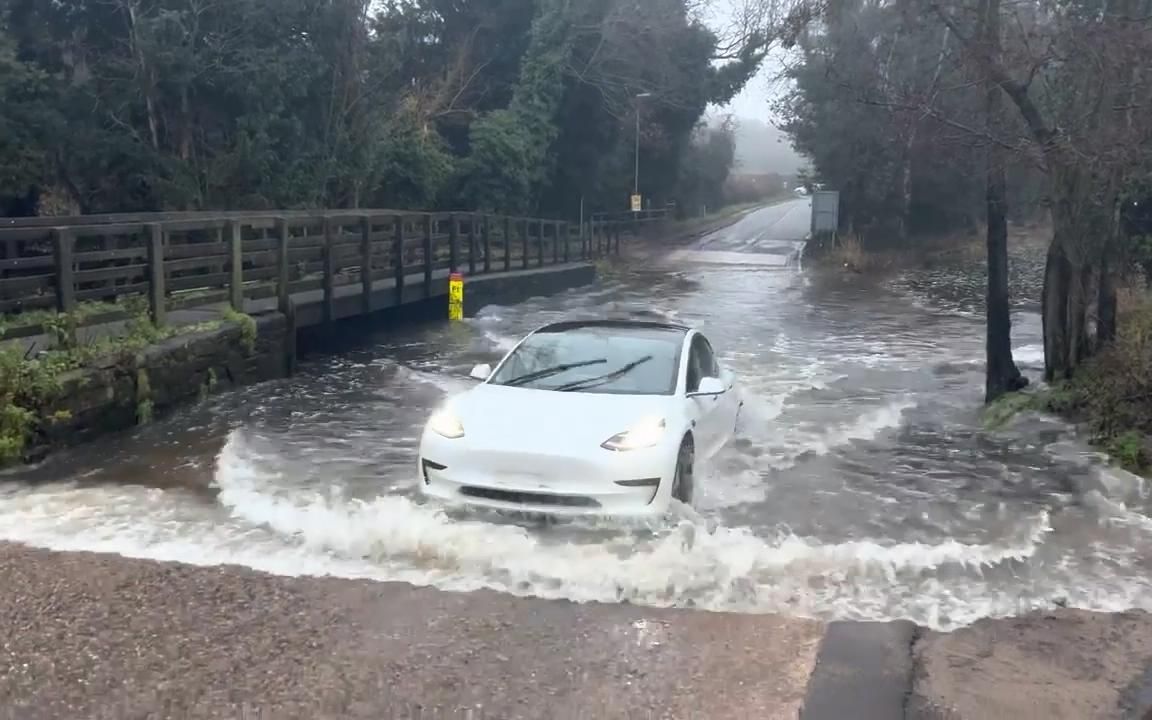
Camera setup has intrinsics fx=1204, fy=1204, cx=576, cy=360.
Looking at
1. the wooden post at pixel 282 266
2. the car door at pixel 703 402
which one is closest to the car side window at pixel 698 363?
the car door at pixel 703 402

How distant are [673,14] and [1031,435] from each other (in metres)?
34.2

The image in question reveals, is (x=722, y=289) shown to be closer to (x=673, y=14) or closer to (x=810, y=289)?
(x=810, y=289)

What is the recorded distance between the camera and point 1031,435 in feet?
38.7

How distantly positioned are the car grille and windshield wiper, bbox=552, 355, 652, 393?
4.31 feet

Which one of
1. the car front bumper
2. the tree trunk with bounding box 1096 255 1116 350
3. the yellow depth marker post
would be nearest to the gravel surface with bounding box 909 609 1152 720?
the car front bumper

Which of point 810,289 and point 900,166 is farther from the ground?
point 900,166

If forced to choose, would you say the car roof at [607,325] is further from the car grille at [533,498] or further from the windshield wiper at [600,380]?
the car grille at [533,498]

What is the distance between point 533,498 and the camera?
24.5 ft

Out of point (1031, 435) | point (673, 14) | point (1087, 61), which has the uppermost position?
point (673, 14)

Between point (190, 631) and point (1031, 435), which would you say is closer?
point (190, 631)

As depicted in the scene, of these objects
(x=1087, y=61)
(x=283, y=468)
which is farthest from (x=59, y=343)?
(x=1087, y=61)

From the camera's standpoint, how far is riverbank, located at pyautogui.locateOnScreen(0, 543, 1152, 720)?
16.5ft

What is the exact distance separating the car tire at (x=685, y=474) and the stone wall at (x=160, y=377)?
16.3ft

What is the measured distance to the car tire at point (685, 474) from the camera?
801cm
